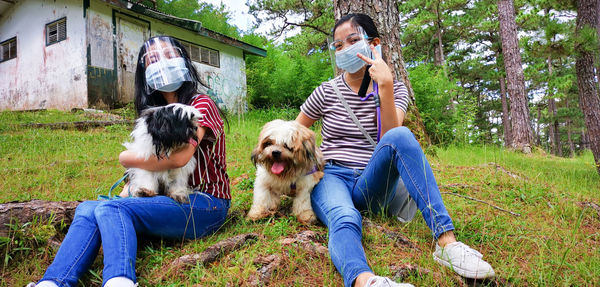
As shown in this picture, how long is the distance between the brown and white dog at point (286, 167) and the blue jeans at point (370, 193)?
0.10m

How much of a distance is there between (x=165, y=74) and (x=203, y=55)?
39.1 ft

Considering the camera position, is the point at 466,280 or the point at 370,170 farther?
the point at 370,170

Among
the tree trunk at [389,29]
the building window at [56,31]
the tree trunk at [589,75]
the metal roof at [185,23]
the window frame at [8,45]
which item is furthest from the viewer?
the window frame at [8,45]

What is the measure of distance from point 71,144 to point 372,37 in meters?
5.88

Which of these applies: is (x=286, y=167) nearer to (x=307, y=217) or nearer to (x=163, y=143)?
(x=307, y=217)

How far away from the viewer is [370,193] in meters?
2.48

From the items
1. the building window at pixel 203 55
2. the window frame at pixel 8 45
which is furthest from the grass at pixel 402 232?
the window frame at pixel 8 45

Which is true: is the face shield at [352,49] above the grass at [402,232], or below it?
above

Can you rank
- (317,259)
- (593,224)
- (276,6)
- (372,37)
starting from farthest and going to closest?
(276,6) < (593,224) < (372,37) < (317,259)

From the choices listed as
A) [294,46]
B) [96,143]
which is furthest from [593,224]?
[294,46]

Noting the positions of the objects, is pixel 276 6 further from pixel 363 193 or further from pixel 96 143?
pixel 363 193

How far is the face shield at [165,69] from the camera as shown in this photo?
2.39m

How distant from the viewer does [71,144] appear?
6.05 m

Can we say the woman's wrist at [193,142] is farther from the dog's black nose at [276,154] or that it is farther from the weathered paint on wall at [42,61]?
the weathered paint on wall at [42,61]
